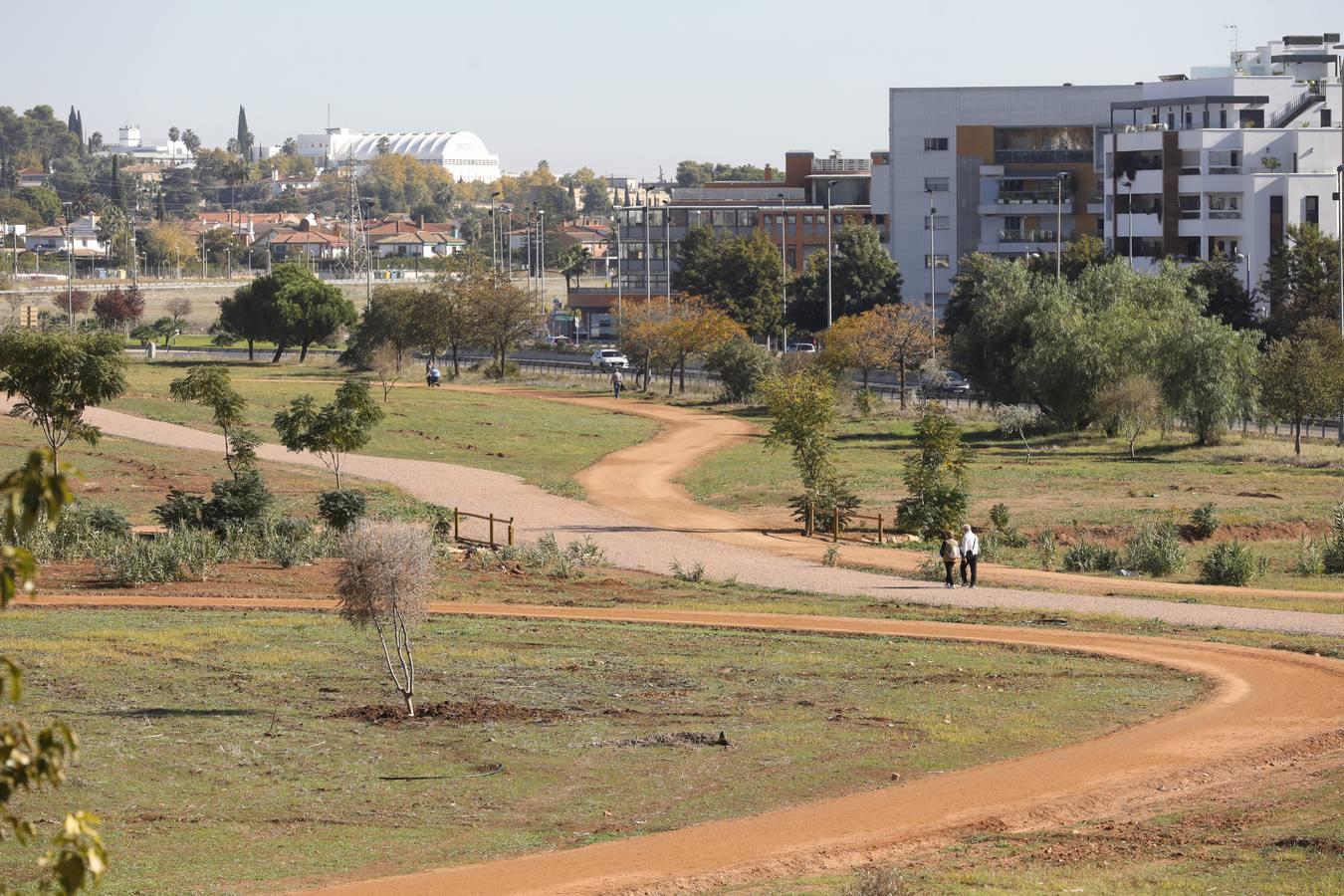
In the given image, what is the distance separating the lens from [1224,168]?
100 m

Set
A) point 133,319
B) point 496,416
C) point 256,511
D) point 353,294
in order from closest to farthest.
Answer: point 256,511
point 496,416
point 133,319
point 353,294

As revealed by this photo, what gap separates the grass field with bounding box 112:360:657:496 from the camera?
55.2m

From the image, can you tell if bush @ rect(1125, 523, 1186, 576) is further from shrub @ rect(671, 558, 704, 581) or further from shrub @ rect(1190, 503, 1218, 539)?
shrub @ rect(671, 558, 704, 581)

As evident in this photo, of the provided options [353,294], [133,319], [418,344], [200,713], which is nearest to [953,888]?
[200,713]

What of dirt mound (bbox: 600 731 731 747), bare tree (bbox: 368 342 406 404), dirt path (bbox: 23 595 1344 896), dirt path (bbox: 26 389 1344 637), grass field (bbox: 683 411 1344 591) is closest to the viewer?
dirt path (bbox: 23 595 1344 896)

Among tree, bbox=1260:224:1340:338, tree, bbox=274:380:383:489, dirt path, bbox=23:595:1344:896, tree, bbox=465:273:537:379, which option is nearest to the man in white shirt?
dirt path, bbox=23:595:1344:896

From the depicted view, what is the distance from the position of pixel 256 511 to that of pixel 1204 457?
3526cm

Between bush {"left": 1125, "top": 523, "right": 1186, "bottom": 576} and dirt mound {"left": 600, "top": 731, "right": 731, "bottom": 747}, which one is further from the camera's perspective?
bush {"left": 1125, "top": 523, "right": 1186, "bottom": 576}

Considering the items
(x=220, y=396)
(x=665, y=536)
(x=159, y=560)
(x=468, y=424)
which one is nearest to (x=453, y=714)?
(x=159, y=560)

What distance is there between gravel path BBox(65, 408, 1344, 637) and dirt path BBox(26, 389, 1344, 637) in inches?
1.2

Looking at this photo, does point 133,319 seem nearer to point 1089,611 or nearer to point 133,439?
point 133,439

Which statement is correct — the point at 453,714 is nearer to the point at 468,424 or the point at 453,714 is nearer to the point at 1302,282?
the point at 468,424

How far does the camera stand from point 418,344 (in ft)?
302

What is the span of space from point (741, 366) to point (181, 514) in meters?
45.4
